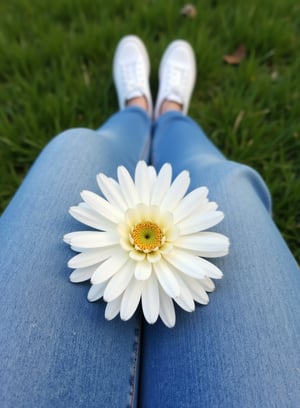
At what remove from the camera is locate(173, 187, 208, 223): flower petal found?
51 cm

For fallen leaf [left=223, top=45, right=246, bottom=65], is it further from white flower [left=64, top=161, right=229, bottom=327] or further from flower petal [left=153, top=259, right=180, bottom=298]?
flower petal [left=153, top=259, right=180, bottom=298]

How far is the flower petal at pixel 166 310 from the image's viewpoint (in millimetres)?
494

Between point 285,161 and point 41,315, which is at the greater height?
point 41,315

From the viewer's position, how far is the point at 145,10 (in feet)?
4.46

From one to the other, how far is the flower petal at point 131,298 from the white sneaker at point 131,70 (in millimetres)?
856

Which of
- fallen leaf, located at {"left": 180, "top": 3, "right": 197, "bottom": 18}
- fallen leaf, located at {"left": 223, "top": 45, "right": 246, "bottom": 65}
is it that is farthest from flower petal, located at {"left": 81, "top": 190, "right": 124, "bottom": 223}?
fallen leaf, located at {"left": 180, "top": 3, "right": 197, "bottom": 18}

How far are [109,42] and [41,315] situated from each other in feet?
3.75

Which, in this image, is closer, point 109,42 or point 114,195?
point 114,195

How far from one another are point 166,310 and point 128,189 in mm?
182

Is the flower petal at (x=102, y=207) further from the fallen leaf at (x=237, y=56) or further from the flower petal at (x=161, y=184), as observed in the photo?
the fallen leaf at (x=237, y=56)

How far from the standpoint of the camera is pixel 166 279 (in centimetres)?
48

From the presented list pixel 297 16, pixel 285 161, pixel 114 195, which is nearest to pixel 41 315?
pixel 114 195

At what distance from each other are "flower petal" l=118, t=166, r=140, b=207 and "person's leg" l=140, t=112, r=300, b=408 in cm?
18

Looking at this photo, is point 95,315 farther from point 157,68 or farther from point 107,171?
point 157,68
